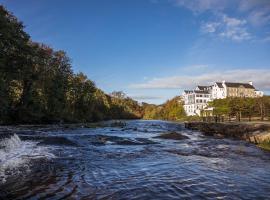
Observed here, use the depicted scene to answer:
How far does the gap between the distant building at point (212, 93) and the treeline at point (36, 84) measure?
254 ft

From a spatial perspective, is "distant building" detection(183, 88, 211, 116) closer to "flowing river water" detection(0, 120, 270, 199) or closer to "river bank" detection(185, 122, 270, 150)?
"river bank" detection(185, 122, 270, 150)

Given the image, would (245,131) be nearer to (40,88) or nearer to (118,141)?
(118,141)

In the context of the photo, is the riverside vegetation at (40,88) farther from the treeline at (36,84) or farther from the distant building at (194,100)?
the distant building at (194,100)

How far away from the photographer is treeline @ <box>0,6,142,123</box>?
132ft

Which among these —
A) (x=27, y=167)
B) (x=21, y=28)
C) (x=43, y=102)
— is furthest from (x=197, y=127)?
(x=27, y=167)

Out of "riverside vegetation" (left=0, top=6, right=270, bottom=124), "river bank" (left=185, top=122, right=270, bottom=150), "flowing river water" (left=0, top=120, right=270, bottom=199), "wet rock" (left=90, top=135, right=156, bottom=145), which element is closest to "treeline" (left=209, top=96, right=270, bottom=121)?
"riverside vegetation" (left=0, top=6, right=270, bottom=124)

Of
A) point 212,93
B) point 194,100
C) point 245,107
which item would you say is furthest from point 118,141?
point 212,93

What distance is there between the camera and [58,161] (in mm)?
18250

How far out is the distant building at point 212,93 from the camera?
182 meters

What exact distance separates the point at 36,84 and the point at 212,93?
13646 centimetres

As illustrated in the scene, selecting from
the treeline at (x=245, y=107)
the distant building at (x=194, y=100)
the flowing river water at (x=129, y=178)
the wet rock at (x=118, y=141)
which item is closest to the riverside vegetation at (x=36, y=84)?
the wet rock at (x=118, y=141)

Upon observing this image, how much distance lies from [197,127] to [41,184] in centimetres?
6296

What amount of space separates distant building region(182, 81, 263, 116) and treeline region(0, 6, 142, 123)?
254 ft

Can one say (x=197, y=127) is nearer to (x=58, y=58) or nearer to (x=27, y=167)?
(x=58, y=58)
